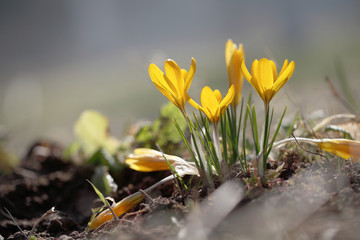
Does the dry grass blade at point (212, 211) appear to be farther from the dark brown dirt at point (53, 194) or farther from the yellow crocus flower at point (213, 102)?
the dark brown dirt at point (53, 194)

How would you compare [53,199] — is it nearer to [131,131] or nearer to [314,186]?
[131,131]

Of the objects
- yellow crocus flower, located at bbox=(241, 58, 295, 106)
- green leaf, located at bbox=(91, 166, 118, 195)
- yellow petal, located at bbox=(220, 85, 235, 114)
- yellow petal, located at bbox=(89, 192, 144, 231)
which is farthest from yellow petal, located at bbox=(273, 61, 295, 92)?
green leaf, located at bbox=(91, 166, 118, 195)

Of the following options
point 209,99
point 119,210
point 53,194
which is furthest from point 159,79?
point 53,194

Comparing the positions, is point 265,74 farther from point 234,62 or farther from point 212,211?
point 212,211

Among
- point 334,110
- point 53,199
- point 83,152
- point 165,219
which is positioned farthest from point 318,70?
point 165,219

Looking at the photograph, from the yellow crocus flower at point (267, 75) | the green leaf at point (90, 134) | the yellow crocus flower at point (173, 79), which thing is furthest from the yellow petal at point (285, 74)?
the green leaf at point (90, 134)

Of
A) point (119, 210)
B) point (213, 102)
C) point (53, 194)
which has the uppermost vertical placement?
point (213, 102)
